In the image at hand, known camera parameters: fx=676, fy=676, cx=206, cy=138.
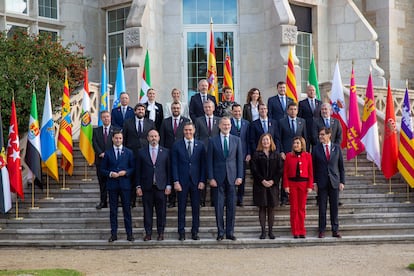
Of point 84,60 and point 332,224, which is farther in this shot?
point 84,60

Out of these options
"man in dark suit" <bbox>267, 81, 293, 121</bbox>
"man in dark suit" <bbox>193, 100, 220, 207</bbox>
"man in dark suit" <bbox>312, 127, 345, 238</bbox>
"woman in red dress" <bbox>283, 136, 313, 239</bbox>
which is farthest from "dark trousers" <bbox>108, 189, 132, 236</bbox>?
"man in dark suit" <bbox>267, 81, 293, 121</bbox>

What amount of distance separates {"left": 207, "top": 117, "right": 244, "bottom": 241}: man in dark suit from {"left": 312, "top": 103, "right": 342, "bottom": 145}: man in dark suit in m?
2.06

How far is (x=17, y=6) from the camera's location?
19.6 meters

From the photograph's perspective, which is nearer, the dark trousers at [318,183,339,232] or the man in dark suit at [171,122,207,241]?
the man in dark suit at [171,122,207,241]

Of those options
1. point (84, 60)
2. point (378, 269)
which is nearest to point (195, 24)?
point (84, 60)

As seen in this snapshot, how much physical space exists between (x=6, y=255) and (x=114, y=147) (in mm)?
2460

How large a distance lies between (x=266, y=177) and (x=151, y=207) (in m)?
2.00

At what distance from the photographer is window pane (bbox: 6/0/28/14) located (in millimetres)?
19438

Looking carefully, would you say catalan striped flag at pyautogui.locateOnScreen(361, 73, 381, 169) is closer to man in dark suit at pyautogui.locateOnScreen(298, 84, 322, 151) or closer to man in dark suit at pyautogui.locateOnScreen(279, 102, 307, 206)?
man in dark suit at pyautogui.locateOnScreen(298, 84, 322, 151)

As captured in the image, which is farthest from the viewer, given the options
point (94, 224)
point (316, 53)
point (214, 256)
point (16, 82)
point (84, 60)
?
point (316, 53)

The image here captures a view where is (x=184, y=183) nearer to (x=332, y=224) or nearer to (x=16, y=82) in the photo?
(x=332, y=224)

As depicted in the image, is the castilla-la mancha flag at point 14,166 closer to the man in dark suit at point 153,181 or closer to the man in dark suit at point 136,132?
the man in dark suit at point 136,132

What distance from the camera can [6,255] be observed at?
35.2ft

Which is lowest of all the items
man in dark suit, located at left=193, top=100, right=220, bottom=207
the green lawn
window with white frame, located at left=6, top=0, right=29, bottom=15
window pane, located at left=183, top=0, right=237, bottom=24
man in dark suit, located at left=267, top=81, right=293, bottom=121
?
the green lawn
